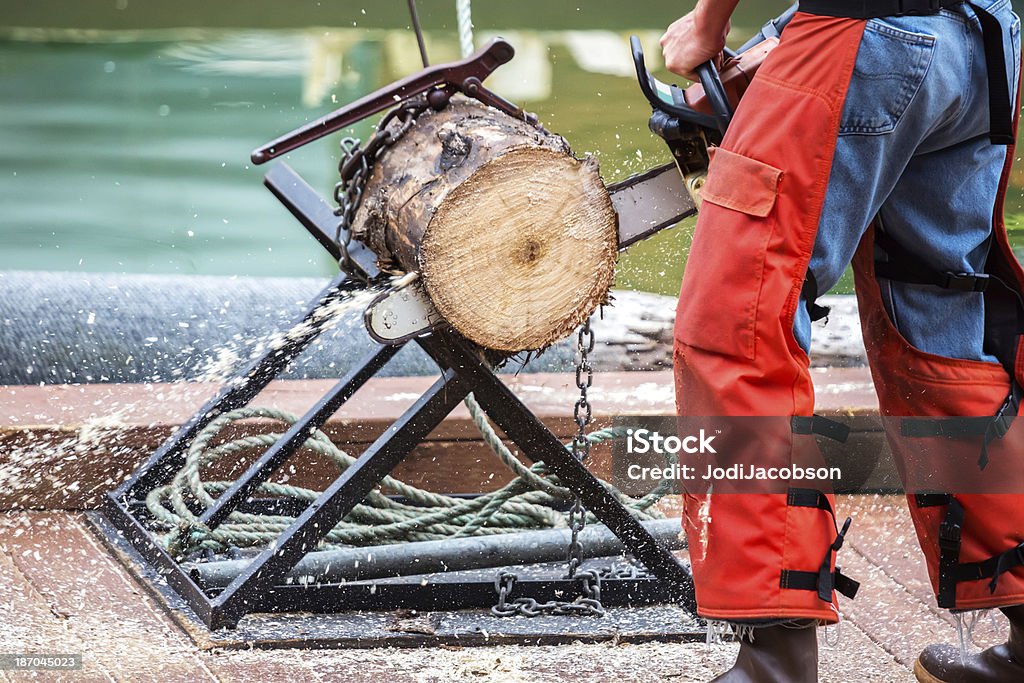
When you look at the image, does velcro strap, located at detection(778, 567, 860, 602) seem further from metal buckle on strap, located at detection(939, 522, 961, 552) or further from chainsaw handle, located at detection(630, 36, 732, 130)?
chainsaw handle, located at detection(630, 36, 732, 130)

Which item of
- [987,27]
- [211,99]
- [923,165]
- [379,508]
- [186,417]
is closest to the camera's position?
[987,27]

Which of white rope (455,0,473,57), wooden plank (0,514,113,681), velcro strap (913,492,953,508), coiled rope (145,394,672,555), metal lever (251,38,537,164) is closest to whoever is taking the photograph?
velcro strap (913,492,953,508)

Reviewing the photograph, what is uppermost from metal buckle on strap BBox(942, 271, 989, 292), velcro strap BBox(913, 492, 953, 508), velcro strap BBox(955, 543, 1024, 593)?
metal buckle on strap BBox(942, 271, 989, 292)

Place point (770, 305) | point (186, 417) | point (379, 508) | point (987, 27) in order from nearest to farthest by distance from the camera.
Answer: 1. point (770, 305)
2. point (987, 27)
3. point (379, 508)
4. point (186, 417)

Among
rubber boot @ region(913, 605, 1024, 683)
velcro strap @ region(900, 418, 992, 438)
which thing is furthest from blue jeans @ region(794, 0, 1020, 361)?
rubber boot @ region(913, 605, 1024, 683)

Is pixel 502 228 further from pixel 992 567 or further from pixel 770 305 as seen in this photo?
pixel 992 567

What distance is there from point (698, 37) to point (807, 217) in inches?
16.5

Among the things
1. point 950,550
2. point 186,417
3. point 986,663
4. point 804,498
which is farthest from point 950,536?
point 186,417

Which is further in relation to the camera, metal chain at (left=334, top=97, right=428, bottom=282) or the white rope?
the white rope

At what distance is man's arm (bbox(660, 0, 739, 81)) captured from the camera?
77.4 inches

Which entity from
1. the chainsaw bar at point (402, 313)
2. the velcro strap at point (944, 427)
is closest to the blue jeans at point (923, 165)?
the velcro strap at point (944, 427)

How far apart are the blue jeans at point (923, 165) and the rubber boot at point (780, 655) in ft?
1.42

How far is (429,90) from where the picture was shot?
2.36m

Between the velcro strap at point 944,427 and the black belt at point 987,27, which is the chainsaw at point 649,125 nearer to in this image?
the black belt at point 987,27
